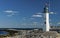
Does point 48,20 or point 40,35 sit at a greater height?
point 48,20

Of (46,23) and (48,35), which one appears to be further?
(46,23)

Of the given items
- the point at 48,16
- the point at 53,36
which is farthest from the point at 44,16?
the point at 53,36

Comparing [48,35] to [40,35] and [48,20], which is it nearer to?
[40,35]

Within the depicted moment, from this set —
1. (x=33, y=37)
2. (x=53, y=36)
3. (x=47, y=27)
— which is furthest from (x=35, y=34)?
(x=47, y=27)

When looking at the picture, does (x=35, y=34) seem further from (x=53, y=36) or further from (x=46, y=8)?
(x=46, y=8)

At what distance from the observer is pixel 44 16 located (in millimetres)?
38406

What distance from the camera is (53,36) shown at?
28.9 m

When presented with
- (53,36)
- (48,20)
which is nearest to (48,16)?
(48,20)

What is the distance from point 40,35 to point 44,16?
10.2 m

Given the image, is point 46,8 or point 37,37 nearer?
point 37,37

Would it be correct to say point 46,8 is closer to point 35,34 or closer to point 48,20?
point 48,20

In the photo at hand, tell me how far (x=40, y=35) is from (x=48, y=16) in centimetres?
1029

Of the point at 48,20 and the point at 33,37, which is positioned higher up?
the point at 48,20

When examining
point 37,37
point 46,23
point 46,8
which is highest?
point 46,8
